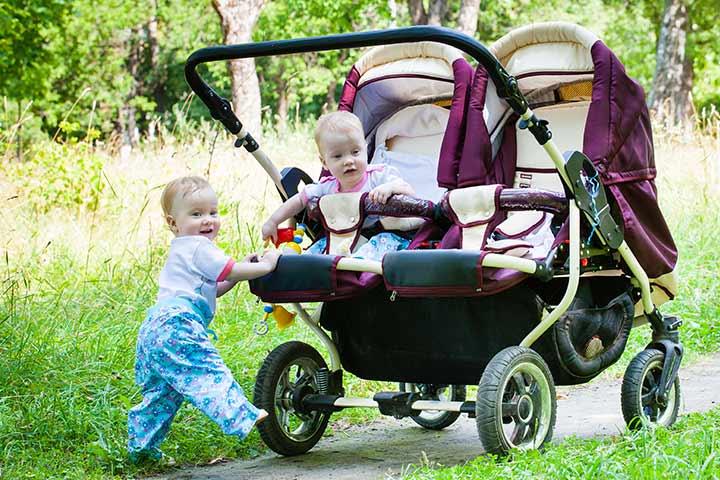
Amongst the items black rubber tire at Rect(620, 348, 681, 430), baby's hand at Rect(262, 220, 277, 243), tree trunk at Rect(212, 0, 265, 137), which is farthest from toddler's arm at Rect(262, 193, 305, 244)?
tree trunk at Rect(212, 0, 265, 137)

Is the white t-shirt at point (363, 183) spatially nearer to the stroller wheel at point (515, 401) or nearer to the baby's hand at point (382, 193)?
the baby's hand at point (382, 193)

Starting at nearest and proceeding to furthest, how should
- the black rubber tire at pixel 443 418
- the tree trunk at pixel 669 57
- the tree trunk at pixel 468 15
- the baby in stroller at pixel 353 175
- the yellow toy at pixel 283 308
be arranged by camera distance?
the baby in stroller at pixel 353 175 < the yellow toy at pixel 283 308 < the black rubber tire at pixel 443 418 < the tree trunk at pixel 468 15 < the tree trunk at pixel 669 57

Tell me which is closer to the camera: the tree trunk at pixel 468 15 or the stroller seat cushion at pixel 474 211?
the stroller seat cushion at pixel 474 211

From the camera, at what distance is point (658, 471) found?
132 inches

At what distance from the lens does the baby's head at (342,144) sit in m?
4.49

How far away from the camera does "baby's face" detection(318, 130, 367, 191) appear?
4492 millimetres

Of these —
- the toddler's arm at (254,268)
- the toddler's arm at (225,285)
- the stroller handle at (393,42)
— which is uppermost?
the stroller handle at (393,42)

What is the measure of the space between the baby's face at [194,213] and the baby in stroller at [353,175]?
500 mm

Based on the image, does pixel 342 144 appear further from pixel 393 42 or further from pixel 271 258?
pixel 393 42

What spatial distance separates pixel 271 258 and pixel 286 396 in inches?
26.9

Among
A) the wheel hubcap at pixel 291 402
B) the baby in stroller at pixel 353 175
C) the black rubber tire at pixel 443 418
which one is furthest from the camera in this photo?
the black rubber tire at pixel 443 418

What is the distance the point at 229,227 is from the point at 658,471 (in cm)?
493

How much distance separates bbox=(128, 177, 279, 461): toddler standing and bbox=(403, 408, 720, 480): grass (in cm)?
80

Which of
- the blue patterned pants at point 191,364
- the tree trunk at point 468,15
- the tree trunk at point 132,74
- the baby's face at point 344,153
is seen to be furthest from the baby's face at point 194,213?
the tree trunk at point 132,74
